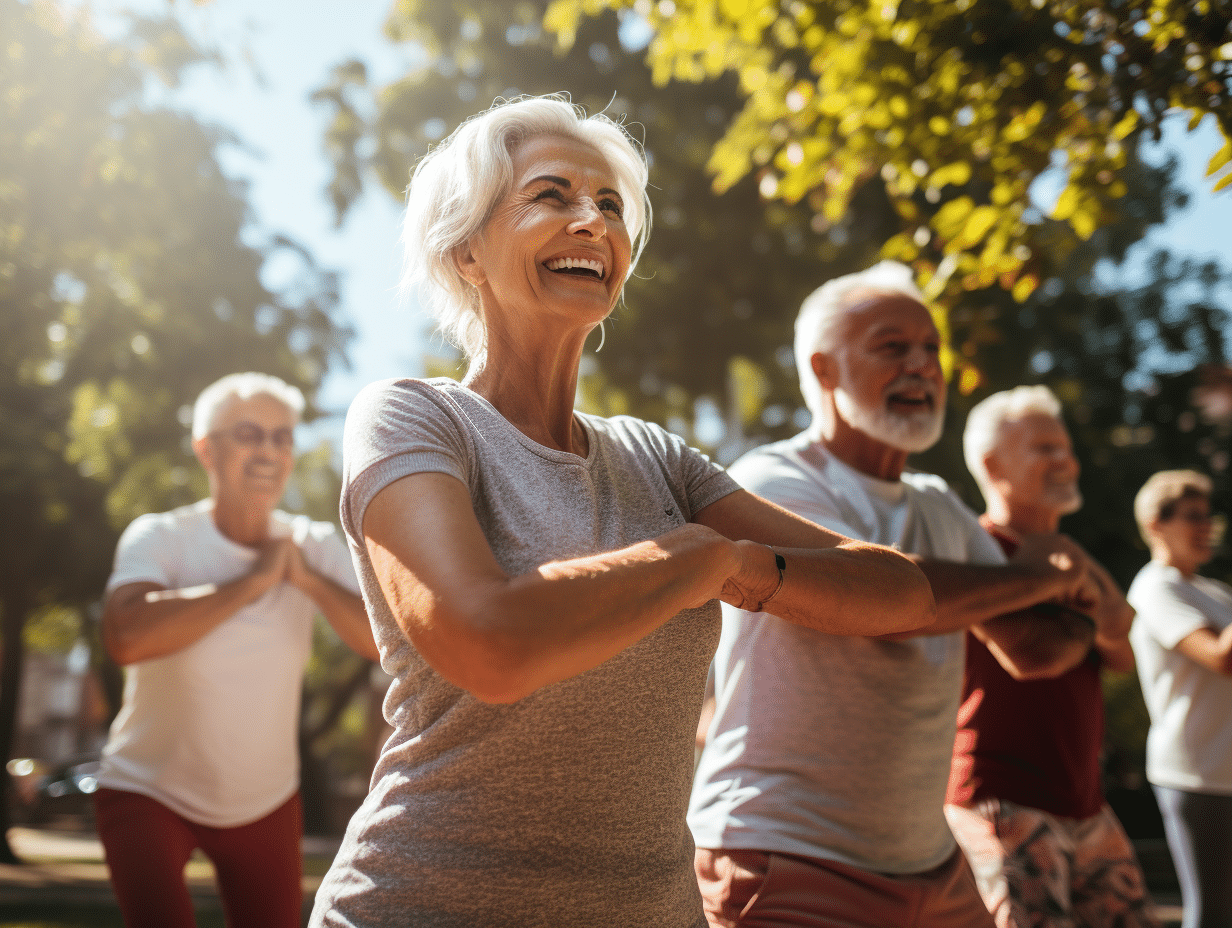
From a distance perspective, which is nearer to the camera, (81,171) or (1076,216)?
(1076,216)

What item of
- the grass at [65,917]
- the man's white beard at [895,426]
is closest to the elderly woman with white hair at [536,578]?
the man's white beard at [895,426]

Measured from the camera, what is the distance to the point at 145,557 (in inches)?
141

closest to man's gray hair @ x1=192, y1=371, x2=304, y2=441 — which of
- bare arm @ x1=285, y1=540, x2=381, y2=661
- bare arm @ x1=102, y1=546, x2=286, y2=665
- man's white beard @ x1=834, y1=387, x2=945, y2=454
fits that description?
bare arm @ x1=285, y1=540, x2=381, y2=661

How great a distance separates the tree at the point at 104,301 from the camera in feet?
35.8

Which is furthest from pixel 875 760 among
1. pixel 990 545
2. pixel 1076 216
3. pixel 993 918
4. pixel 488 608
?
pixel 1076 216

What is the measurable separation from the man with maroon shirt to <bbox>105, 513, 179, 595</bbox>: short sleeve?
2745 millimetres

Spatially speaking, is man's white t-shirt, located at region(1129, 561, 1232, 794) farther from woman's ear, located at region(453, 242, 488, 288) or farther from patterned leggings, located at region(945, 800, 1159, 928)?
woman's ear, located at region(453, 242, 488, 288)

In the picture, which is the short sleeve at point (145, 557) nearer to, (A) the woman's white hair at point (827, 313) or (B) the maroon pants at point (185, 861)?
(B) the maroon pants at point (185, 861)

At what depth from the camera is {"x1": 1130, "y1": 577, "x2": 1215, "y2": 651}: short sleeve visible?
4.66 m

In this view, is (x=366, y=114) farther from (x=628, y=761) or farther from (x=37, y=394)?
(x=628, y=761)

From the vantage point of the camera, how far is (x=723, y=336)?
13.7m

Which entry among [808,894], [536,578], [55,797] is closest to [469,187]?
[536,578]

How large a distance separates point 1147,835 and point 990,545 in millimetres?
13486

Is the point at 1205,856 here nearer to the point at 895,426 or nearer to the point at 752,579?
the point at 895,426
